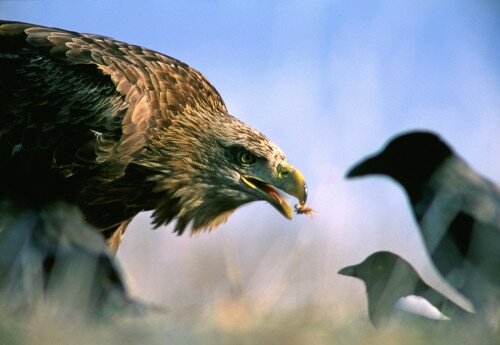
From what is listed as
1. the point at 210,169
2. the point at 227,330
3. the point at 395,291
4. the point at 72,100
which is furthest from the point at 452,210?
the point at 210,169

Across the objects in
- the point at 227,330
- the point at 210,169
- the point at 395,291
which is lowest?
the point at 210,169

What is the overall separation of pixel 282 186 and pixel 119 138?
115 cm

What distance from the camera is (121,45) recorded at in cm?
493

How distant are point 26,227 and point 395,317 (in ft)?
7.05

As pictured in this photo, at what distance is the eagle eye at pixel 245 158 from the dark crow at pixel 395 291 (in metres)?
3.04

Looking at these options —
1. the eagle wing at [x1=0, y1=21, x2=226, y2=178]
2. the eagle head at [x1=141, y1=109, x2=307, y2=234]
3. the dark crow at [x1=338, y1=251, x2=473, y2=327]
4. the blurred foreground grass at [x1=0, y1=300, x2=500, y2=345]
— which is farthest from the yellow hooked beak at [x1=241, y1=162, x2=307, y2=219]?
the blurred foreground grass at [x1=0, y1=300, x2=500, y2=345]

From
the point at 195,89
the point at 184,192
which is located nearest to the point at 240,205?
the point at 184,192

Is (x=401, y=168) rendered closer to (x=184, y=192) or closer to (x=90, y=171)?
(x=90, y=171)

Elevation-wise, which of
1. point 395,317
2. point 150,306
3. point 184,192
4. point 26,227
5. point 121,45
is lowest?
point 184,192

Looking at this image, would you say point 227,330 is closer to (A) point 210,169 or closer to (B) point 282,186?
(B) point 282,186

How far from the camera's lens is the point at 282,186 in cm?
485

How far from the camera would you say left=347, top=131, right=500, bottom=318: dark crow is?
1.93m

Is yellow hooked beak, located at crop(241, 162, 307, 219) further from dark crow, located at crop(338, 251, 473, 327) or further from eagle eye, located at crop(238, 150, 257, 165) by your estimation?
dark crow, located at crop(338, 251, 473, 327)

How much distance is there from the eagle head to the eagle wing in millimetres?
242
